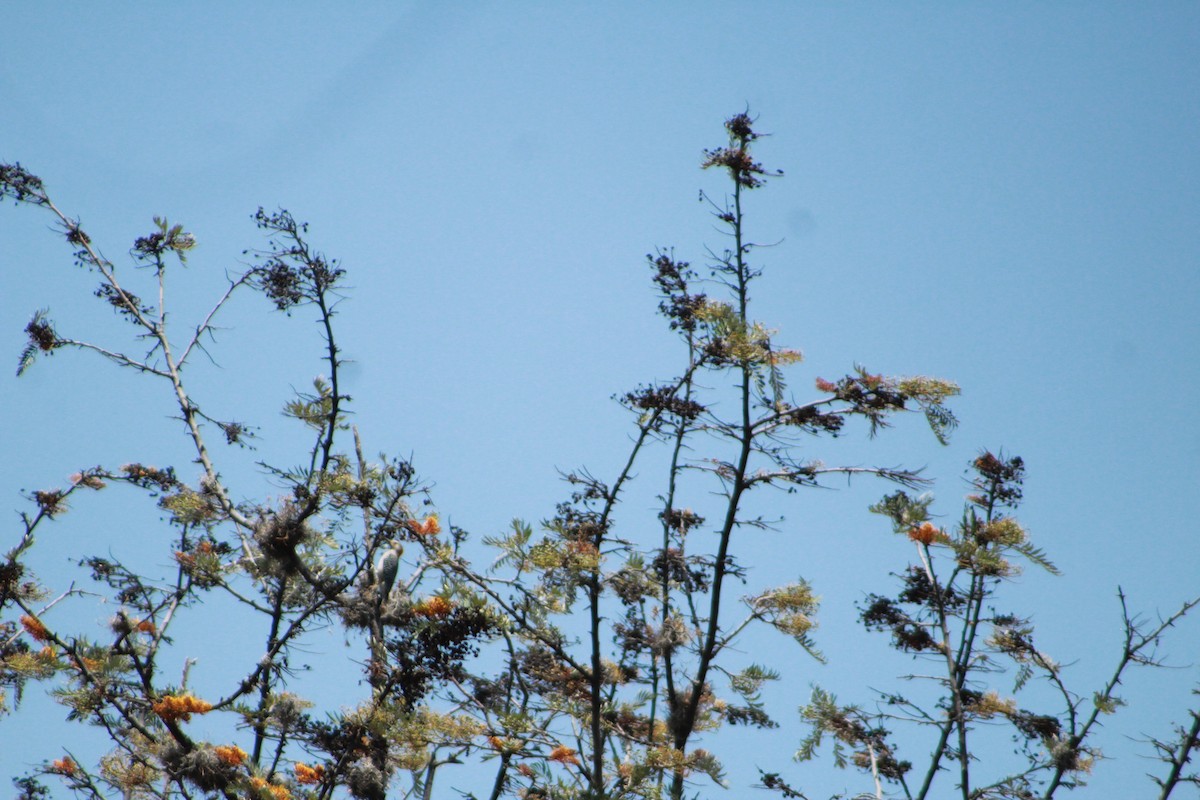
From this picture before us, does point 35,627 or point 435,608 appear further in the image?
point 35,627

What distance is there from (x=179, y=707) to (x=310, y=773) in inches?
27.5

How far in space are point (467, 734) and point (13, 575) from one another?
318 cm

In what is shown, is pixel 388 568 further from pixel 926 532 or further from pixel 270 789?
pixel 926 532

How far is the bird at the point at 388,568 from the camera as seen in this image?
5367mm

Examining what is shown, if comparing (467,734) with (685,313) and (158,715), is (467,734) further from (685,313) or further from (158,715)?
(685,313)

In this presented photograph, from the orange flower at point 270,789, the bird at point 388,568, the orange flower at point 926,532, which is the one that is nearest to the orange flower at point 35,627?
the orange flower at point 270,789

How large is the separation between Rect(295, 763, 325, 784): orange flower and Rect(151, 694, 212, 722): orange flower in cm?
53

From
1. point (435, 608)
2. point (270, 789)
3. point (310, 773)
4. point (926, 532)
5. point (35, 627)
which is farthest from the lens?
point (926, 532)

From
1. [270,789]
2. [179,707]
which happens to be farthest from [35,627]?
[270,789]

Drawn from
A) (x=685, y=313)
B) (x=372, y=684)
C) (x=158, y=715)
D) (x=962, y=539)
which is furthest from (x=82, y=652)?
A: (x=962, y=539)

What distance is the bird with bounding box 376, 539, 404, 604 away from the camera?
17.6ft

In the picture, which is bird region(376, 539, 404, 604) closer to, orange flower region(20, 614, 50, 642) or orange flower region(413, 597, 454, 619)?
orange flower region(413, 597, 454, 619)

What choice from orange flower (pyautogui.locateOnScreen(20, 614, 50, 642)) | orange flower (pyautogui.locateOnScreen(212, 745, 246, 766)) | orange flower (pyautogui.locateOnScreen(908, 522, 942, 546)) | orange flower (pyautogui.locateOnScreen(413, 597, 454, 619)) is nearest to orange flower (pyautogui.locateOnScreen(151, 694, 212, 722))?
orange flower (pyautogui.locateOnScreen(212, 745, 246, 766))

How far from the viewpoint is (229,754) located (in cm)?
498
